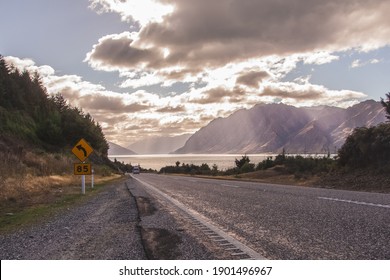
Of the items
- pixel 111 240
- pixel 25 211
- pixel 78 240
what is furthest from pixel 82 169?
pixel 111 240

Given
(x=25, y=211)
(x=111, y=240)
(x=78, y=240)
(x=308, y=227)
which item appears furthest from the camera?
(x=25, y=211)

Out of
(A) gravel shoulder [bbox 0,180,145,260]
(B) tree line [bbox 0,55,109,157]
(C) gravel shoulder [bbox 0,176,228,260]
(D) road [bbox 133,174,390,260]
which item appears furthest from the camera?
(B) tree line [bbox 0,55,109,157]

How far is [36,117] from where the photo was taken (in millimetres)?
65500

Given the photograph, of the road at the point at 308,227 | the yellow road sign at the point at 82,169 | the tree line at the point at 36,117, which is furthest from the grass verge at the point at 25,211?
the tree line at the point at 36,117

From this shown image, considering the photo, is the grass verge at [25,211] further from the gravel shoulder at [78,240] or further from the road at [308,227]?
the road at [308,227]

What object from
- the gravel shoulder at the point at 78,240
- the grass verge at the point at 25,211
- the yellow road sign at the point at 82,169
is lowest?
the grass verge at the point at 25,211

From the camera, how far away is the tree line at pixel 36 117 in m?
52.8

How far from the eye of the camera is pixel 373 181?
2058 centimetres

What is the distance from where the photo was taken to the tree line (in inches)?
2077

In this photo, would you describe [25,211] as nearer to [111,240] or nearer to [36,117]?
[111,240]

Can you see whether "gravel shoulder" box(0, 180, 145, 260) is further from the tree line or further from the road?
the tree line

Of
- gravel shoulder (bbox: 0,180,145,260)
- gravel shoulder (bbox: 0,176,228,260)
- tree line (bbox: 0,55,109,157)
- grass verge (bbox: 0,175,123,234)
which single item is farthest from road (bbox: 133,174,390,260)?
tree line (bbox: 0,55,109,157)
